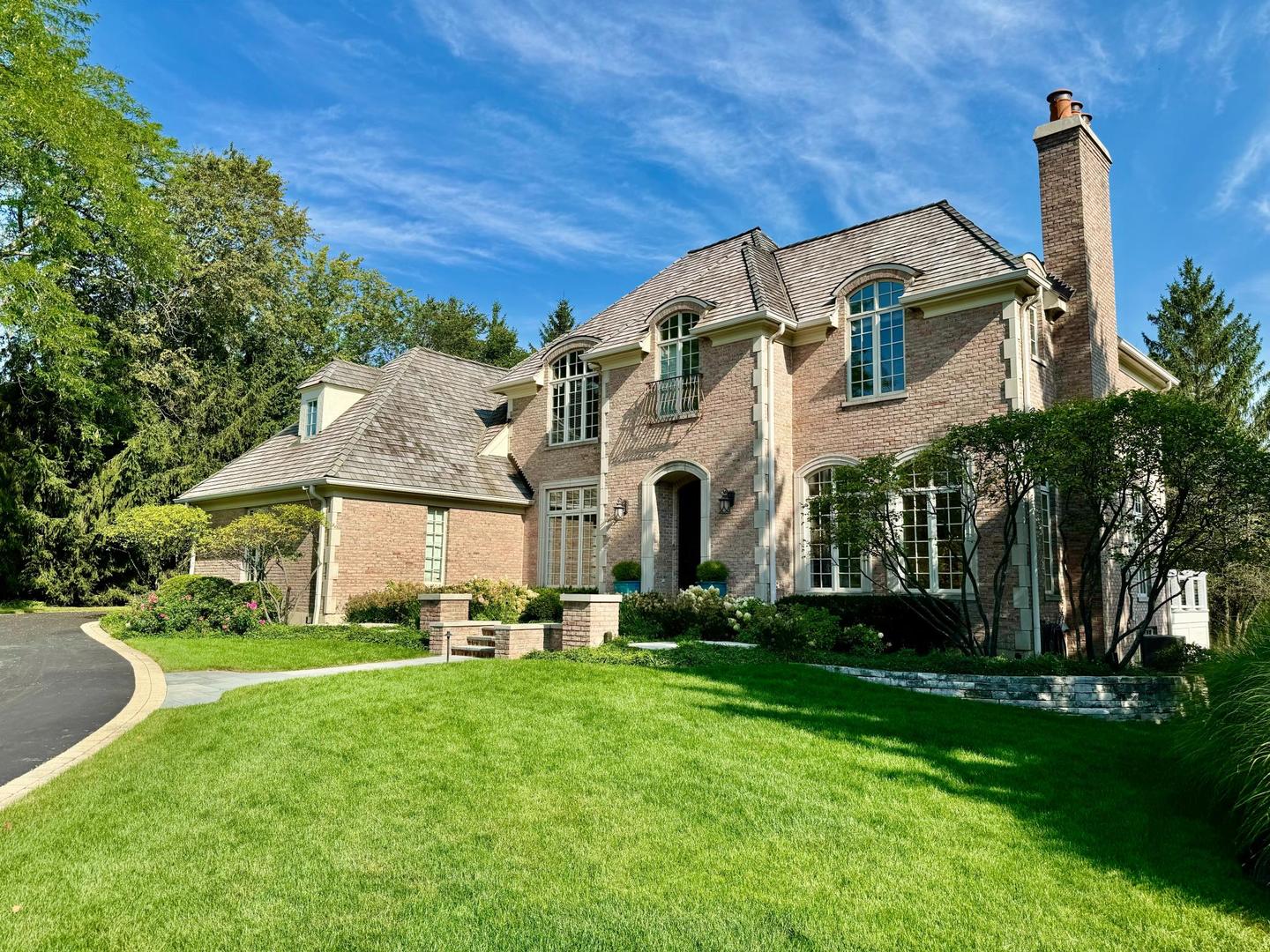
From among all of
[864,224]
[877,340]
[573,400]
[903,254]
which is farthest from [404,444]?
[903,254]

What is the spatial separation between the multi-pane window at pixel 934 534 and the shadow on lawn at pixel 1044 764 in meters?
4.79

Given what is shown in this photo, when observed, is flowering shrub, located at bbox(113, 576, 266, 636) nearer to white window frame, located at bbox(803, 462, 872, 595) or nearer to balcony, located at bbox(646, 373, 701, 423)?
balcony, located at bbox(646, 373, 701, 423)

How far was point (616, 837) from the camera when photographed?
4.61m

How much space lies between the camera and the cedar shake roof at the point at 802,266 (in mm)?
14805

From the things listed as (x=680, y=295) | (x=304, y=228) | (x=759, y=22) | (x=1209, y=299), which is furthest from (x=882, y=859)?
(x=304, y=228)

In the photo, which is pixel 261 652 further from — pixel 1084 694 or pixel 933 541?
pixel 1084 694

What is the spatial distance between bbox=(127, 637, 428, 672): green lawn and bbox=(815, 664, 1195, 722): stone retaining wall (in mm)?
8360

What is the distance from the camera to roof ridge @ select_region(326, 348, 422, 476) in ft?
57.5

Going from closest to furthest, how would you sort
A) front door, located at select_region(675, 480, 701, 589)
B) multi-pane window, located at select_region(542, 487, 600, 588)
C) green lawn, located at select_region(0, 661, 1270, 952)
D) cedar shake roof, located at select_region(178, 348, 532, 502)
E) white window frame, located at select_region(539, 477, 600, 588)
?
green lawn, located at select_region(0, 661, 1270, 952) → front door, located at select_region(675, 480, 701, 589) → cedar shake roof, located at select_region(178, 348, 532, 502) → white window frame, located at select_region(539, 477, 600, 588) → multi-pane window, located at select_region(542, 487, 600, 588)

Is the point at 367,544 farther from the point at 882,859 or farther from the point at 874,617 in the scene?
the point at 882,859

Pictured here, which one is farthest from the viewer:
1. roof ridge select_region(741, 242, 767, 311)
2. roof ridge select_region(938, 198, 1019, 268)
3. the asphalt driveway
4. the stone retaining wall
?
roof ridge select_region(741, 242, 767, 311)

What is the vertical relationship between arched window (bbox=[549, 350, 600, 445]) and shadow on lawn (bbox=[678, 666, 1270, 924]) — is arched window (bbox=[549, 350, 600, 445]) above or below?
above

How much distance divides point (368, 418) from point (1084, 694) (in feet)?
53.0

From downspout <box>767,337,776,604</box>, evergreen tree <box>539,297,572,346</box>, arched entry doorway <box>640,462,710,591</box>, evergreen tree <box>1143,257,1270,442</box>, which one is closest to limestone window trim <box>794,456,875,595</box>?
downspout <box>767,337,776,604</box>
